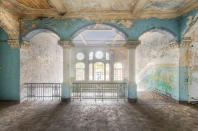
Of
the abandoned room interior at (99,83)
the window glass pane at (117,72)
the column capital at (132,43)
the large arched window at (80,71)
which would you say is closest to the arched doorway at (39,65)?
the abandoned room interior at (99,83)

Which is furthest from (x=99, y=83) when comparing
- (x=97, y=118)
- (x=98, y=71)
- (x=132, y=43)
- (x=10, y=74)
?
(x=98, y=71)

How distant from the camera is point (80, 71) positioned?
1526cm

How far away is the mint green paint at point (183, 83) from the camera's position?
5711 mm

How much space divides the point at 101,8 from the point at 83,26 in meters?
1.29

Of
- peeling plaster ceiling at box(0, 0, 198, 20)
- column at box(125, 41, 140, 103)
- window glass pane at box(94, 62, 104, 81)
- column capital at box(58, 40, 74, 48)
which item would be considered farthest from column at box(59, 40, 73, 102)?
window glass pane at box(94, 62, 104, 81)

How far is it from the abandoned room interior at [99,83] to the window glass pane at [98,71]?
811 cm

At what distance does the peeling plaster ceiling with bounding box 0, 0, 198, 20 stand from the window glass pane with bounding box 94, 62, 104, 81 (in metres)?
9.45

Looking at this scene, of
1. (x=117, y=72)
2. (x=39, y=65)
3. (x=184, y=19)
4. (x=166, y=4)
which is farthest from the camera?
(x=117, y=72)

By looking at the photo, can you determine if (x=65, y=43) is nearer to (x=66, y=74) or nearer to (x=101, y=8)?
(x=66, y=74)

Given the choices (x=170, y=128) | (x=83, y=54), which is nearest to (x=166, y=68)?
(x=170, y=128)

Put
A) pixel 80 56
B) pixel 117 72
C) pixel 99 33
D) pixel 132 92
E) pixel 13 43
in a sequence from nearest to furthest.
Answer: pixel 13 43
pixel 132 92
pixel 99 33
pixel 117 72
pixel 80 56

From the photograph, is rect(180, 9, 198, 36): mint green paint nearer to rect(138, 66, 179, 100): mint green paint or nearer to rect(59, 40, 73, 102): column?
rect(138, 66, 179, 100): mint green paint

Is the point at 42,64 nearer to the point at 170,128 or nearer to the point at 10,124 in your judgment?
the point at 10,124

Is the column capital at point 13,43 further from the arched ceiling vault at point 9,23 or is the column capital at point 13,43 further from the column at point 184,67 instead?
the column at point 184,67
